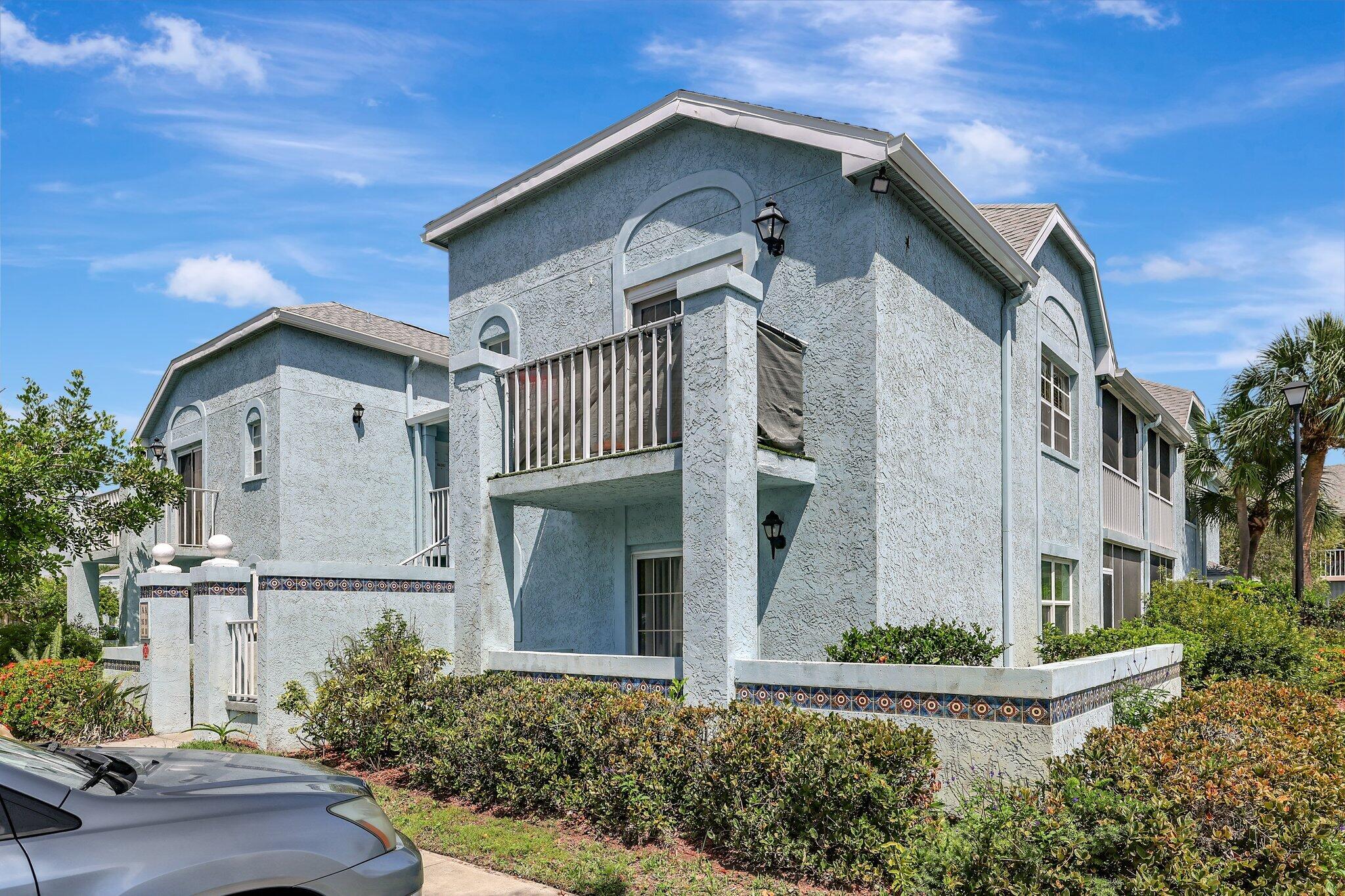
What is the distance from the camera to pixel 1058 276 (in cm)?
1437

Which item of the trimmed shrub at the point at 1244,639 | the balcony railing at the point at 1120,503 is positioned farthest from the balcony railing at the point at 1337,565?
the trimmed shrub at the point at 1244,639

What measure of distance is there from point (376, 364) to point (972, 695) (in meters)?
14.0

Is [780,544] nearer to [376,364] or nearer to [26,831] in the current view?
[26,831]

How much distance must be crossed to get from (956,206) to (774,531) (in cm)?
399

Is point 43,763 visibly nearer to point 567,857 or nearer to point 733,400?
point 567,857

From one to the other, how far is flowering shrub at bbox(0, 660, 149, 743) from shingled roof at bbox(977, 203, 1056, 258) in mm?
12240

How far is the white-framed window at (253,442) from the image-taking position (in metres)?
17.0

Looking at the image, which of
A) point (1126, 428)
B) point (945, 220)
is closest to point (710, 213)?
point (945, 220)

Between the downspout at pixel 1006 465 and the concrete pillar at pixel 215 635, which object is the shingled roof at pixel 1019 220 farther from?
the concrete pillar at pixel 215 635

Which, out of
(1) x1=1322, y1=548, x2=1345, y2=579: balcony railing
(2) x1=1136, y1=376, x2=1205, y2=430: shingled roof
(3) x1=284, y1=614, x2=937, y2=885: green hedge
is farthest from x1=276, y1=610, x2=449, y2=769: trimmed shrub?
(1) x1=1322, y1=548, x2=1345, y2=579: balcony railing

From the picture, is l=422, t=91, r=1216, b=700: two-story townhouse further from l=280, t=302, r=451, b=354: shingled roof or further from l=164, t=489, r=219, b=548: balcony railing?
l=164, t=489, r=219, b=548: balcony railing

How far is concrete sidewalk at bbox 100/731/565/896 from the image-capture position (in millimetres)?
5594

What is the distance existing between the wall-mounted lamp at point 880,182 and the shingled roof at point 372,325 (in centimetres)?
1113

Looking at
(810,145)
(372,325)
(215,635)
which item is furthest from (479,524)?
(372,325)
